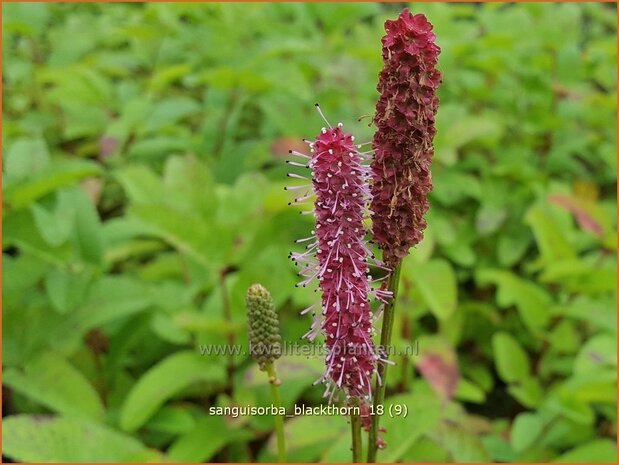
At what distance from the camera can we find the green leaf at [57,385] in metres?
1.87

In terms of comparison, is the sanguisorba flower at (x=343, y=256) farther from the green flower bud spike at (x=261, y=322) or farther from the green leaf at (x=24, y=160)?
Answer: the green leaf at (x=24, y=160)

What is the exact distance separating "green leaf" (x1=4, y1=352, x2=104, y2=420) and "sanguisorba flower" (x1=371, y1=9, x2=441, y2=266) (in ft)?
4.15

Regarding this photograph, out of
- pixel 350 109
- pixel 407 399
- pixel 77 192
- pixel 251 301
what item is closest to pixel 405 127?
pixel 251 301

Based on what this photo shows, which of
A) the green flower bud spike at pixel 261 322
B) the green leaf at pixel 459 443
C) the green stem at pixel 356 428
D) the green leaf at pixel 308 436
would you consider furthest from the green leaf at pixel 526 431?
the green flower bud spike at pixel 261 322

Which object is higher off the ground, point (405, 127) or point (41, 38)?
point (41, 38)

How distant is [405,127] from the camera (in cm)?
91

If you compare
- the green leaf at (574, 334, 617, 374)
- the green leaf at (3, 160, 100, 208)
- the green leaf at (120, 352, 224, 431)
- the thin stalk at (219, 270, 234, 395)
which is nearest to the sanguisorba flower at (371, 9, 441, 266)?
the thin stalk at (219, 270, 234, 395)

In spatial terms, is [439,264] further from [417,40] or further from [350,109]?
[417,40]

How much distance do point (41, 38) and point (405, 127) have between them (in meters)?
3.28

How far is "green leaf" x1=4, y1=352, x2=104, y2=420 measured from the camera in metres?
1.87

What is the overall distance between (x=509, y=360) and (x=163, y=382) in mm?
1118

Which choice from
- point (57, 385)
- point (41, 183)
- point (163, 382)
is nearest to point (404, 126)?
point (163, 382)

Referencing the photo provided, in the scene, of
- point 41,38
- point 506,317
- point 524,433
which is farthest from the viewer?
point 41,38

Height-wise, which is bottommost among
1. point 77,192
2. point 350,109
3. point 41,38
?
point 77,192
